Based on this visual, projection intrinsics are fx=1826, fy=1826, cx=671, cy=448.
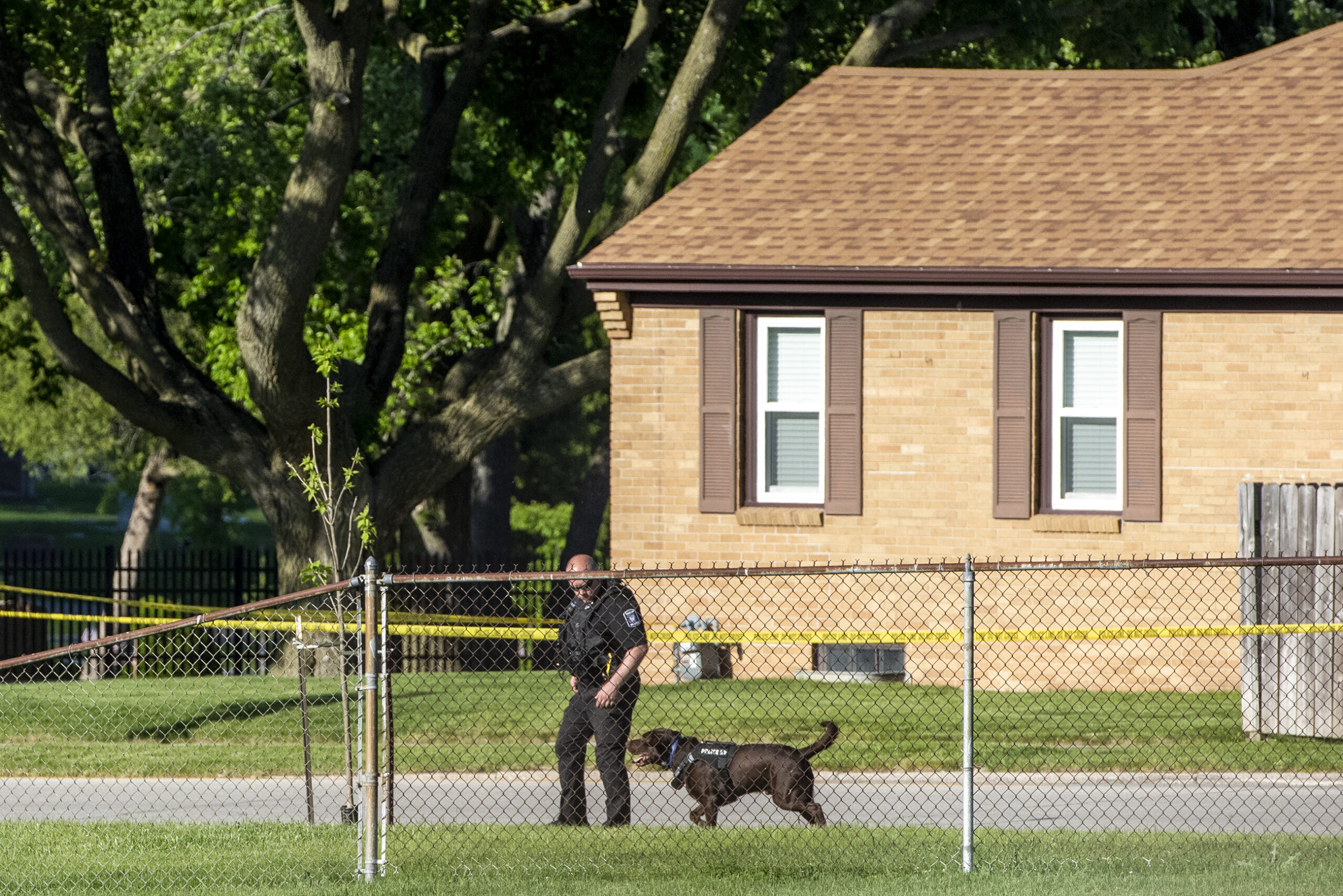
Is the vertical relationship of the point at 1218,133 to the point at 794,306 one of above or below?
above

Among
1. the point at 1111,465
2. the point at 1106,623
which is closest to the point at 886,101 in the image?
the point at 1111,465

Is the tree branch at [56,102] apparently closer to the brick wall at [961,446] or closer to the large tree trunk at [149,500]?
the brick wall at [961,446]

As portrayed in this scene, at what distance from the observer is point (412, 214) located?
1994cm

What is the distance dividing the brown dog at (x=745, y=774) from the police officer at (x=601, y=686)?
222mm

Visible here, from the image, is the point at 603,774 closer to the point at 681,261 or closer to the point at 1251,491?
the point at 1251,491

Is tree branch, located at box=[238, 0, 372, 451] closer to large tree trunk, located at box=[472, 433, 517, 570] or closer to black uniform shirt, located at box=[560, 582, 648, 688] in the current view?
black uniform shirt, located at box=[560, 582, 648, 688]

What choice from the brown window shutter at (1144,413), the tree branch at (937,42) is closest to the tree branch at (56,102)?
the tree branch at (937,42)

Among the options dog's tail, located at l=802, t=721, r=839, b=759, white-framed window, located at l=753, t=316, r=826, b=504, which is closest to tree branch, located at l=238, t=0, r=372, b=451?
white-framed window, located at l=753, t=316, r=826, b=504

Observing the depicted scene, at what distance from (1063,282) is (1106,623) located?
2873 mm

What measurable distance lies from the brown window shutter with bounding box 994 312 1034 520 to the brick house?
0.02 meters

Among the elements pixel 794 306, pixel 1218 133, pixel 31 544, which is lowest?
pixel 31 544

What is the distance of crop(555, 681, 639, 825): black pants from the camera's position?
378 inches

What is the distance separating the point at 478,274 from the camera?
24.3 m

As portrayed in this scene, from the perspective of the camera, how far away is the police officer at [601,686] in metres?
9.53
